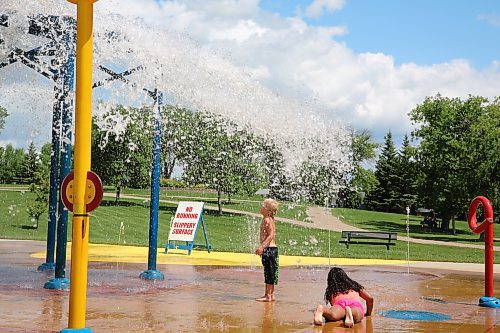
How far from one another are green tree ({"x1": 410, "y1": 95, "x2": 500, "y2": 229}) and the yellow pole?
3733cm

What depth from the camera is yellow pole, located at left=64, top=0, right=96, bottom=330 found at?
18.5 feet

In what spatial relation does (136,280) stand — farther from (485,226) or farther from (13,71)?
(485,226)

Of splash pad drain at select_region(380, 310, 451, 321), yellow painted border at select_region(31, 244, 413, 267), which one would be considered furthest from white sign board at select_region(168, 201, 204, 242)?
splash pad drain at select_region(380, 310, 451, 321)

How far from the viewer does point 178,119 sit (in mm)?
14578

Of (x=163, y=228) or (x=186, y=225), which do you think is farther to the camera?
(x=163, y=228)

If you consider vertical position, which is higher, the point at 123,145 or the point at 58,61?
the point at 58,61

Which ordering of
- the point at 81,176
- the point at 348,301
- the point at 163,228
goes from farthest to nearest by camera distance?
the point at 163,228
the point at 348,301
the point at 81,176

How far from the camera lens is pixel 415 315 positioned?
8461 millimetres

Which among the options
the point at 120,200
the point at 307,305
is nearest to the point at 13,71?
the point at 307,305

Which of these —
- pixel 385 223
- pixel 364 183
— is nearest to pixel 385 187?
pixel 364 183

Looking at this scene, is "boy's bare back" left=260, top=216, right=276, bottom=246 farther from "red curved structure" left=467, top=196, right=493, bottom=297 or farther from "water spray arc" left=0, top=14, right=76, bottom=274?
"red curved structure" left=467, top=196, right=493, bottom=297

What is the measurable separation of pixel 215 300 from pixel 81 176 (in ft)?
13.9

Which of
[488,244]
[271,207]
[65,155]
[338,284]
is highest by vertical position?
[65,155]

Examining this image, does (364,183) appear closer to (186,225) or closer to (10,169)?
(10,169)
